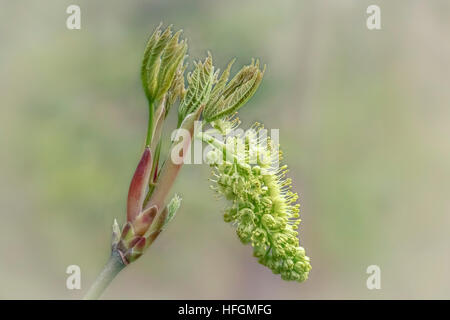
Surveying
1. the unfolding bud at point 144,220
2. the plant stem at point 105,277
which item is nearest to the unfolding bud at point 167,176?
the unfolding bud at point 144,220

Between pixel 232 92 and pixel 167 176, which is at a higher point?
pixel 232 92

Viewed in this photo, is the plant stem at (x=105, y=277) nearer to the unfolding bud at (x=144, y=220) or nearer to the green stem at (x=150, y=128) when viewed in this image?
the unfolding bud at (x=144, y=220)

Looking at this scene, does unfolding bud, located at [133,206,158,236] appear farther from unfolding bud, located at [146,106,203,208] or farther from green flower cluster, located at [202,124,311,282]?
→ green flower cluster, located at [202,124,311,282]

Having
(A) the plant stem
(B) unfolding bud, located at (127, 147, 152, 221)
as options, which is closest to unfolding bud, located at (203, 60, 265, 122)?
(B) unfolding bud, located at (127, 147, 152, 221)

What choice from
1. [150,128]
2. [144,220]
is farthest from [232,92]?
[144,220]

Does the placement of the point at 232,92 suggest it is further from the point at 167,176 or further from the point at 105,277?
the point at 105,277

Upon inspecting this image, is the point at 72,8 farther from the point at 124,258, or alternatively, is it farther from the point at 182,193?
the point at 124,258
